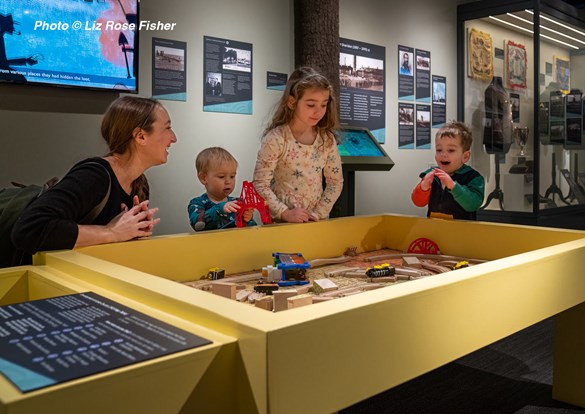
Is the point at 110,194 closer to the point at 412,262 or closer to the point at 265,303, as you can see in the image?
the point at 265,303

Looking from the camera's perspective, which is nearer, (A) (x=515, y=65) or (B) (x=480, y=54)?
(A) (x=515, y=65)

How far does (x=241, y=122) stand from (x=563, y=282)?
342 cm

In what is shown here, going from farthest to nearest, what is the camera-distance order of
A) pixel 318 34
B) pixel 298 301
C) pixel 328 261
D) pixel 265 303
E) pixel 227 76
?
pixel 227 76 → pixel 318 34 → pixel 328 261 → pixel 265 303 → pixel 298 301

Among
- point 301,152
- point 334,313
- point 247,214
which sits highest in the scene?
point 301,152

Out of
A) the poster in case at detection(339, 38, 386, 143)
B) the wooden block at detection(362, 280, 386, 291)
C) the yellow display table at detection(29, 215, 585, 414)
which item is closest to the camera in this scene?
the yellow display table at detection(29, 215, 585, 414)

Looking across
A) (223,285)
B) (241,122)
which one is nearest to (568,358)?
(223,285)

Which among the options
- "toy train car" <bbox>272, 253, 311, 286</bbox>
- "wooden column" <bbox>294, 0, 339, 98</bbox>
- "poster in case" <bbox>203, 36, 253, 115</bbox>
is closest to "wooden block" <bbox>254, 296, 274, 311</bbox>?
"toy train car" <bbox>272, 253, 311, 286</bbox>

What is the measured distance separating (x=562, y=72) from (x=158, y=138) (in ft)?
20.2

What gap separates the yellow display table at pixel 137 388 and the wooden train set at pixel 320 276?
0.56 metres

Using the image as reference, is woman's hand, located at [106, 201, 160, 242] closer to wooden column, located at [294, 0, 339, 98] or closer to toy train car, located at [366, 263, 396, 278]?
toy train car, located at [366, 263, 396, 278]

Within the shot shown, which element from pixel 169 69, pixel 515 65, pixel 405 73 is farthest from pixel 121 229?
pixel 515 65

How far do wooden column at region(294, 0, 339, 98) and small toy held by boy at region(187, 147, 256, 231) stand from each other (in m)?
1.26

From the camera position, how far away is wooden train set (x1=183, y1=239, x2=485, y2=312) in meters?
1.75

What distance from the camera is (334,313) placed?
1.12 meters
